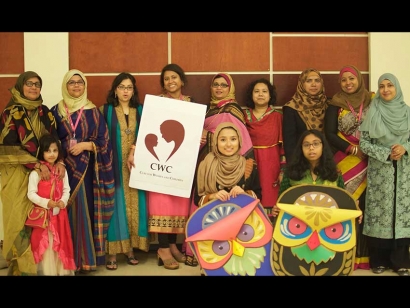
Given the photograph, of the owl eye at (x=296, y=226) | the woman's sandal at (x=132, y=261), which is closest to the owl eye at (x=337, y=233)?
the owl eye at (x=296, y=226)

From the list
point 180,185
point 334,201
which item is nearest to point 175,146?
point 180,185

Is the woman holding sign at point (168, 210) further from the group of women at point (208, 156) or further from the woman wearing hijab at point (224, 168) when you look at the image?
the woman wearing hijab at point (224, 168)

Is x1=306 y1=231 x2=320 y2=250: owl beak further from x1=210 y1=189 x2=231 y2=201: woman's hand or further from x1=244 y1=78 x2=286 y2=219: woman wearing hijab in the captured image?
x1=244 y1=78 x2=286 y2=219: woman wearing hijab

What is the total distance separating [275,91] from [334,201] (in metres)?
1.53

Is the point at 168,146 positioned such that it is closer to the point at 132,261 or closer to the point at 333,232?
the point at 132,261

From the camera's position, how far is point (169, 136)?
13.1 feet

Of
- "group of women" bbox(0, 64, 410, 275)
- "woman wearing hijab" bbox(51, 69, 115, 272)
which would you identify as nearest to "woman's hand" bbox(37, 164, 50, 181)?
"group of women" bbox(0, 64, 410, 275)

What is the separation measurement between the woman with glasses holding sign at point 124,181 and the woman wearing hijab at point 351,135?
1.56m

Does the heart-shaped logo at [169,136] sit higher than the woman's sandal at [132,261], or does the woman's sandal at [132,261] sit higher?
the heart-shaped logo at [169,136]

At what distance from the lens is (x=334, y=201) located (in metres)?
3.40

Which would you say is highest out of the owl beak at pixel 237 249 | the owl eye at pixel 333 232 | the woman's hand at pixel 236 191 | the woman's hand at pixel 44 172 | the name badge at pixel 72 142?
the name badge at pixel 72 142

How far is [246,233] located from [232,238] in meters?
0.10

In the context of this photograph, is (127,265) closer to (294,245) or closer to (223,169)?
(223,169)

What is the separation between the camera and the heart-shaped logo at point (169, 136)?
400cm
